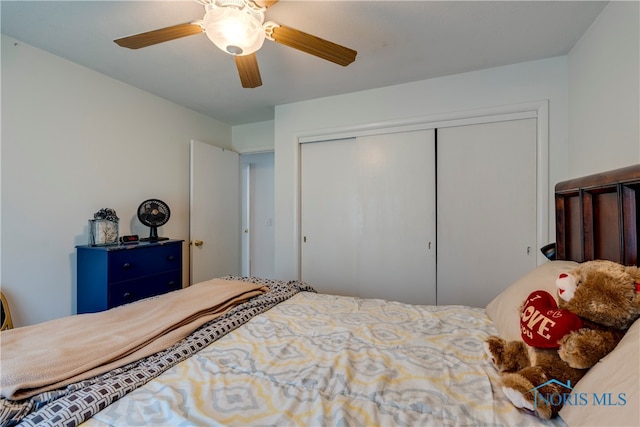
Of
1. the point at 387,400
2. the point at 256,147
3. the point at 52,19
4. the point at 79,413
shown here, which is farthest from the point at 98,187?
the point at 387,400

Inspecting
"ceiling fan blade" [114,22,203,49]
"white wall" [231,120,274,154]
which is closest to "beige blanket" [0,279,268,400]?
"ceiling fan blade" [114,22,203,49]

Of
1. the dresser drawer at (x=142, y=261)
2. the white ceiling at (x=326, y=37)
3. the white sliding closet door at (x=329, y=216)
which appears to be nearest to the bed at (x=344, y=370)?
the dresser drawer at (x=142, y=261)

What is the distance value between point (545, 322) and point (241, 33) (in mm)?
1603

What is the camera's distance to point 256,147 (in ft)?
12.0

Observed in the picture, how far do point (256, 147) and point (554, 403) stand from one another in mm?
3525

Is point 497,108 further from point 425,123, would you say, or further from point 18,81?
point 18,81

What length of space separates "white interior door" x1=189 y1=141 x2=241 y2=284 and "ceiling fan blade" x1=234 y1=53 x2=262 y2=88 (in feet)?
5.56

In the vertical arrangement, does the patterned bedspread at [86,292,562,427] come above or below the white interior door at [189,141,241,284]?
below

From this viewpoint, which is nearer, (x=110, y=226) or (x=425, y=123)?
(x=110, y=226)

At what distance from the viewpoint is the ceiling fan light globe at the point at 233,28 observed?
1.24 m

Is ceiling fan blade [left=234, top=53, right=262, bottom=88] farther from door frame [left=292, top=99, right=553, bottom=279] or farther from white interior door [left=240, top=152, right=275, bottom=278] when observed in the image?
white interior door [left=240, top=152, right=275, bottom=278]

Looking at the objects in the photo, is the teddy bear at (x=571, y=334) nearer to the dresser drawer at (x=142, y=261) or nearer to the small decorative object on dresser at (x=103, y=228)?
the dresser drawer at (x=142, y=261)

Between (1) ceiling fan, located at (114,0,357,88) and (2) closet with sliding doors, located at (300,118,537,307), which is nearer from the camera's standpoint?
(1) ceiling fan, located at (114,0,357,88)

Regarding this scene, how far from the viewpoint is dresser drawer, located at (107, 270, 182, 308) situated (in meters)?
2.12
